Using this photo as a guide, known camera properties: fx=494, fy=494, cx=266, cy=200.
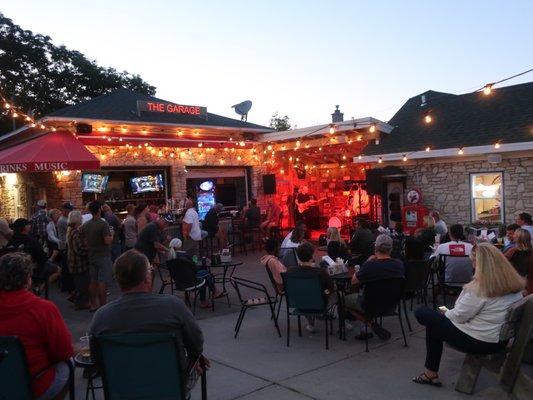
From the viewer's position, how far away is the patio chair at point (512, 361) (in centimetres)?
362

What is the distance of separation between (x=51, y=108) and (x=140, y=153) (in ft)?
55.6

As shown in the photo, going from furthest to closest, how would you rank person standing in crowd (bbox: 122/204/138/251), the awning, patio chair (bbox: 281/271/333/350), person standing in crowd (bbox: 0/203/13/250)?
the awning → person standing in crowd (bbox: 122/204/138/251) → person standing in crowd (bbox: 0/203/13/250) → patio chair (bbox: 281/271/333/350)

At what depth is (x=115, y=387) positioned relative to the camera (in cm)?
295

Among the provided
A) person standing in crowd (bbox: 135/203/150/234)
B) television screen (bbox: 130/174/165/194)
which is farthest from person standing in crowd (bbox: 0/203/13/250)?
television screen (bbox: 130/174/165/194)

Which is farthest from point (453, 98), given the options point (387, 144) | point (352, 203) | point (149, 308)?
point (149, 308)

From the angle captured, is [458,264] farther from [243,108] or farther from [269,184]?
[243,108]

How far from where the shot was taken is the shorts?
717 centimetres

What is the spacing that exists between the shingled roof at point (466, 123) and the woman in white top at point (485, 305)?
313 inches

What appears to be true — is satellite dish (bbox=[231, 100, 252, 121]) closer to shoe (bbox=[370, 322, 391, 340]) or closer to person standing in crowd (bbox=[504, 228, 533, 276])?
person standing in crowd (bbox=[504, 228, 533, 276])

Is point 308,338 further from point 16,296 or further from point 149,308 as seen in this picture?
point 16,296

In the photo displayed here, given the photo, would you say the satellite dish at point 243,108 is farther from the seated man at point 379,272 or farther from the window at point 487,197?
the seated man at point 379,272

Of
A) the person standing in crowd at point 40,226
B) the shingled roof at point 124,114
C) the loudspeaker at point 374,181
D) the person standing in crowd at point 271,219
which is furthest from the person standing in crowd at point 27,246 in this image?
the loudspeaker at point 374,181

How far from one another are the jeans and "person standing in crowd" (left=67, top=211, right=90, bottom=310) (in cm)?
515

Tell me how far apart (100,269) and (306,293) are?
340cm
